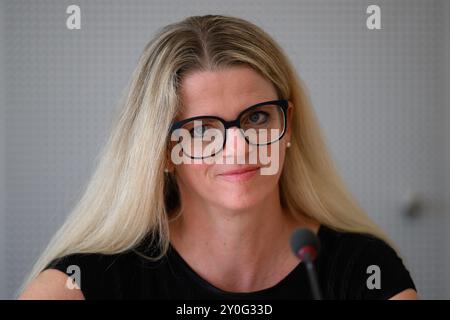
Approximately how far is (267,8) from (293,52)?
0.11 metres

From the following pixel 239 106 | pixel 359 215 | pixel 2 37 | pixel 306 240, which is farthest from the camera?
pixel 359 215

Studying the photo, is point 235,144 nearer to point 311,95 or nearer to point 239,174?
point 239,174

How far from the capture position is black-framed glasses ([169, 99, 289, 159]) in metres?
1.13

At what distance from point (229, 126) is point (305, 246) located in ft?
1.05

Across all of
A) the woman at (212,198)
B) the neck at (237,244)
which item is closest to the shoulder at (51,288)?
the woman at (212,198)

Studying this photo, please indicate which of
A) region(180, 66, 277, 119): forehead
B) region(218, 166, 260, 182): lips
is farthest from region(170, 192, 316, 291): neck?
region(180, 66, 277, 119): forehead

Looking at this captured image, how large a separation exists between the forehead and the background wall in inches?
6.9

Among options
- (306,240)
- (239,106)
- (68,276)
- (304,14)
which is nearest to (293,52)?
(304,14)

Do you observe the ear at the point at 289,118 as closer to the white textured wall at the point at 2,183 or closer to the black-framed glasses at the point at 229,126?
the black-framed glasses at the point at 229,126

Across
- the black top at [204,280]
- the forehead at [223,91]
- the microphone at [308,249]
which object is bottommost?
the black top at [204,280]

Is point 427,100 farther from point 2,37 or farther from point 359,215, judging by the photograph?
point 2,37

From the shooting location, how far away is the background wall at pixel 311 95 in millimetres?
1269

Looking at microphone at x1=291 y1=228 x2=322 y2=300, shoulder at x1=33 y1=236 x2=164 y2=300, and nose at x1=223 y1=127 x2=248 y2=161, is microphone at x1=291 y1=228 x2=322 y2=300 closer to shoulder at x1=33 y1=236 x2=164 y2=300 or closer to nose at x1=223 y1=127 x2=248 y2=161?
nose at x1=223 y1=127 x2=248 y2=161

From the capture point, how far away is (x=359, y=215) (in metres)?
1.36
